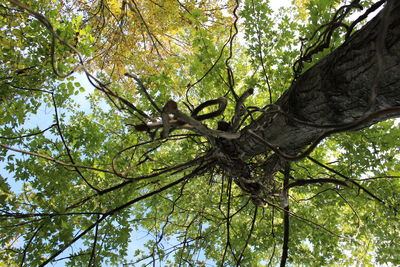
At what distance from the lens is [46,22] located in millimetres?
744

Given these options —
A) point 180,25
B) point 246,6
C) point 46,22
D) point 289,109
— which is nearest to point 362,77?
point 289,109

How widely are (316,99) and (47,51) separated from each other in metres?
2.43

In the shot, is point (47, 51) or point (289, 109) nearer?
point (289, 109)

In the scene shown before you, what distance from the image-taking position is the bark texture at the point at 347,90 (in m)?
0.80

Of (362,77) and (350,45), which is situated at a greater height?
(350,45)

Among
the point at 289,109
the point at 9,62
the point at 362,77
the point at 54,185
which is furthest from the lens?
the point at 9,62

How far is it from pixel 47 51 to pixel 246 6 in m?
1.98

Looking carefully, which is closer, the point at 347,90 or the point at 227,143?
the point at 347,90

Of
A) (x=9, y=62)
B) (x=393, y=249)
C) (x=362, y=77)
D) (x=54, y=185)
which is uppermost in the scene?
(x=9, y=62)

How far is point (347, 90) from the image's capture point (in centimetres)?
98

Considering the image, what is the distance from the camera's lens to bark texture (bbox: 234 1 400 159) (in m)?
0.80

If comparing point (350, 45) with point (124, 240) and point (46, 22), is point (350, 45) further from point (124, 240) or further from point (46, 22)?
point (124, 240)

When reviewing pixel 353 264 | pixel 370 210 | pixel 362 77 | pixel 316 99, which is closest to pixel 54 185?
pixel 316 99

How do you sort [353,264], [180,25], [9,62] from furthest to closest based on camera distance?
[180,25]
[353,264]
[9,62]
